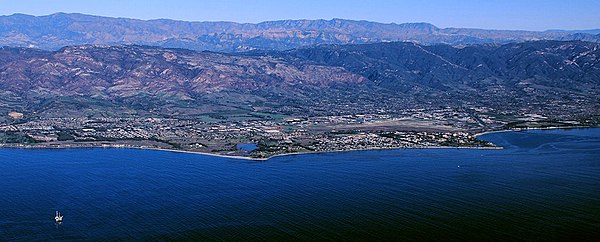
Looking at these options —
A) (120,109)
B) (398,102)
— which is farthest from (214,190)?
(398,102)

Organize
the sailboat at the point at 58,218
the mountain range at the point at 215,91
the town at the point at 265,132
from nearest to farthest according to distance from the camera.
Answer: the sailboat at the point at 58,218 → the town at the point at 265,132 → the mountain range at the point at 215,91

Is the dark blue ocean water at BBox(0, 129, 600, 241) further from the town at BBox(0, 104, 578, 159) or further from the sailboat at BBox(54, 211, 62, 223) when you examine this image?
the town at BBox(0, 104, 578, 159)

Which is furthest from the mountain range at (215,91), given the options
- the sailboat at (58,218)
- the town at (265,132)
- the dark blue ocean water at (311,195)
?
the sailboat at (58,218)

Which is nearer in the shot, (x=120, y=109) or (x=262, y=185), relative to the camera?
(x=262, y=185)

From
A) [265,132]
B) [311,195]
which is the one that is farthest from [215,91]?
[311,195]

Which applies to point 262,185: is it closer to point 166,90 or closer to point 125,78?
point 166,90

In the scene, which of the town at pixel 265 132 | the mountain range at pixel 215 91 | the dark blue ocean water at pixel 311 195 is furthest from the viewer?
the mountain range at pixel 215 91

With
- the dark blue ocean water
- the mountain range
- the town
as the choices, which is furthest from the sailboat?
the mountain range

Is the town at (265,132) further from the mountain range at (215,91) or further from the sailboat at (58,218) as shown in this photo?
the sailboat at (58,218)
